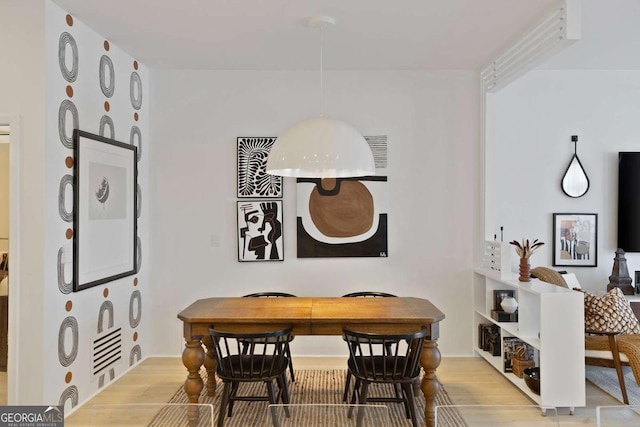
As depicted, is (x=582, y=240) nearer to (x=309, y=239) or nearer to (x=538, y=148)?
(x=538, y=148)

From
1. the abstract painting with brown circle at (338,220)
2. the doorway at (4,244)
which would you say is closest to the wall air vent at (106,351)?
the doorway at (4,244)

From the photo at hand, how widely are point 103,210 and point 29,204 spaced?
2.50 ft

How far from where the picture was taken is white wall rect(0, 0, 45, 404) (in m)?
3.25

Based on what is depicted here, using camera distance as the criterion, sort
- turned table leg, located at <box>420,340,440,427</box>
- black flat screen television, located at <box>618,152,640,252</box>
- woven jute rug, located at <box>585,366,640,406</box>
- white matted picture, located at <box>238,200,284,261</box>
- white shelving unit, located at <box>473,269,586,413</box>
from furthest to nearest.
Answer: black flat screen television, located at <box>618,152,640,252</box>, white matted picture, located at <box>238,200,284,261</box>, woven jute rug, located at <box>585,366,640,406</box>, white shelving unit, located at <box>473,269,586,413</box>, turned table leg, located at <box>420,340,440,427</box>

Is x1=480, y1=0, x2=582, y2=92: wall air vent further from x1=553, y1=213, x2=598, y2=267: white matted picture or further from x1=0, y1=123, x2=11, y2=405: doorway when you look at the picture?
x1=0, y1=123, x2=11, y2=405: doorway

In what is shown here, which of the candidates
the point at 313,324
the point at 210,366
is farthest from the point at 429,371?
the point at 210,366

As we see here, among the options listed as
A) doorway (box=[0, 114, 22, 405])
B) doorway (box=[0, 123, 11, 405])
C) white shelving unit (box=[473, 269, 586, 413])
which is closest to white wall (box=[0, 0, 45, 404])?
doorway (box=[0, 114, 22, 405])

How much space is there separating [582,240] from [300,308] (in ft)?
10.4

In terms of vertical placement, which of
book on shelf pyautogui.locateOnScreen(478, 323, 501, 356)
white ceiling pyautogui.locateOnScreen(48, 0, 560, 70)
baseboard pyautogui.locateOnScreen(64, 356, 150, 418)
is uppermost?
white ceiling pyautogui.locateOnScreen(48, 0, 560, 70)

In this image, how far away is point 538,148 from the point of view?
5172mm

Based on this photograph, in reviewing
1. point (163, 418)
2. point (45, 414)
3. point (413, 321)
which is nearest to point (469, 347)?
point (413, 321)

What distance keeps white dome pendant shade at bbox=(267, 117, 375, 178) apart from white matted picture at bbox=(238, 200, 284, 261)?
1.67m

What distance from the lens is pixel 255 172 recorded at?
4941 mm

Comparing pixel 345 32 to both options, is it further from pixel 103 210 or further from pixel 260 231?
pixel 103 210
